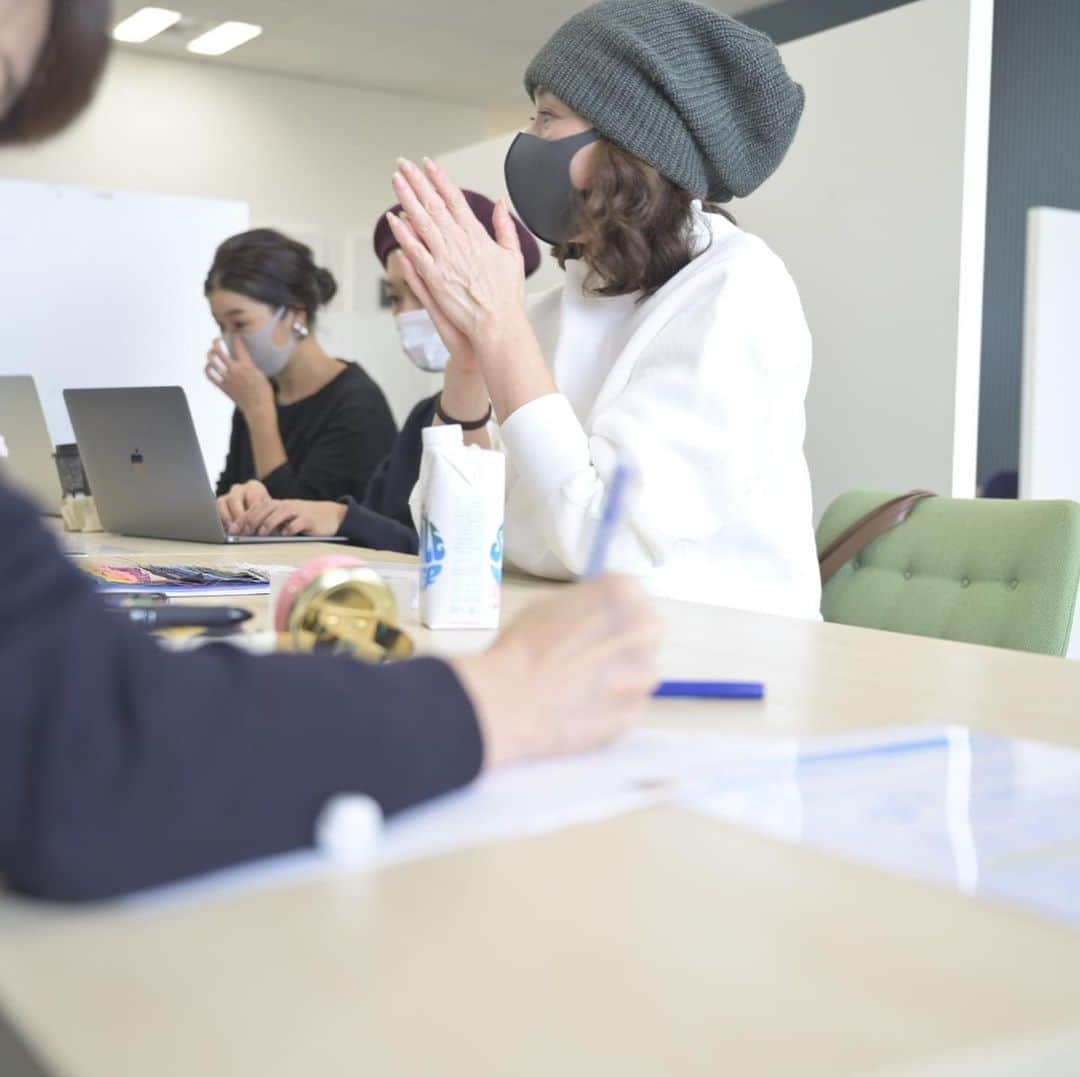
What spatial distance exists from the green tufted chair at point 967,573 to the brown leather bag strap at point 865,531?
10 millimetres

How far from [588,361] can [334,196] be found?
5972 millimetres

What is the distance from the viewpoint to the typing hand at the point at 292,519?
194 cm

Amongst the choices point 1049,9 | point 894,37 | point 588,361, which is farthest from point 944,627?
point 1049,9

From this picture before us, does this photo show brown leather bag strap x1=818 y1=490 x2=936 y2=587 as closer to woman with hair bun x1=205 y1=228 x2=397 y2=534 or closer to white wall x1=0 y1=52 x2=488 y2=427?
woman with hair bun x1=205 y1=228 x2=397 y2=534

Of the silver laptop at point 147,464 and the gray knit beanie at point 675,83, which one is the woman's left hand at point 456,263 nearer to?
the gray knit beanie at point 675,83

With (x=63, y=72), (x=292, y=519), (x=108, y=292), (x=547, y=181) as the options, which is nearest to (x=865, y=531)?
(x=547, y=181)

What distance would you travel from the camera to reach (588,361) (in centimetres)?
160

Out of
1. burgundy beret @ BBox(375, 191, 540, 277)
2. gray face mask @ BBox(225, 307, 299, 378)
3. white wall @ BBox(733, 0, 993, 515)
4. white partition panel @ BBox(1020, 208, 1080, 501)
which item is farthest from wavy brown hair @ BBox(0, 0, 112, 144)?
white partition panel @ BBox(1020, 208, 1080, 501)

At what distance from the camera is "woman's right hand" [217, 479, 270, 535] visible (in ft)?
6.48

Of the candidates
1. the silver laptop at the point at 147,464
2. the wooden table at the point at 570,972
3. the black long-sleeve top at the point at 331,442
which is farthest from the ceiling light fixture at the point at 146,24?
the wooden table at the point at 570,972

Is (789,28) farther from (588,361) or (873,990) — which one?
(873,990)

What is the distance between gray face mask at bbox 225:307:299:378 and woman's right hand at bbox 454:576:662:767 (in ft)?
7.62

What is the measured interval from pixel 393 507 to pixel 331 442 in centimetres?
82

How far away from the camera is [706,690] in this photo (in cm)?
77
